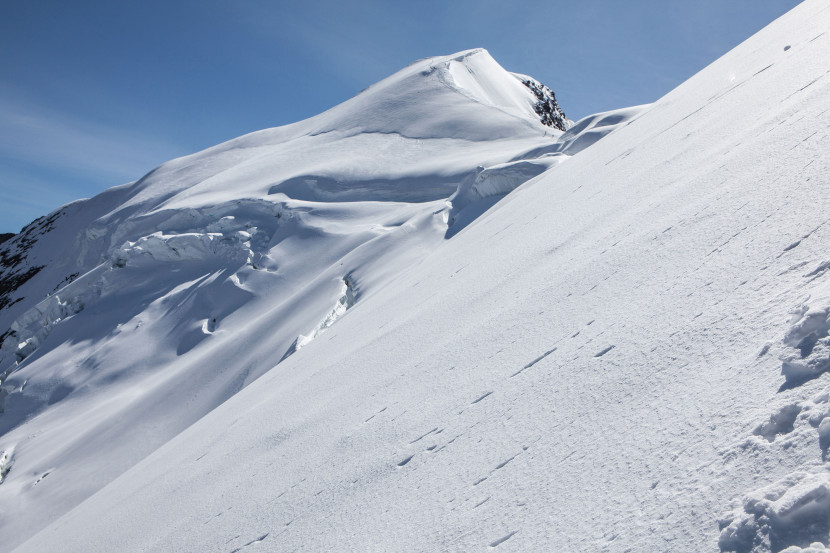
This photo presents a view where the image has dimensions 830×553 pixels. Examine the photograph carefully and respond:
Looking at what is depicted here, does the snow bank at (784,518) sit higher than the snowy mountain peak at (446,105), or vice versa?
the snowy mountain peak at (446,105)

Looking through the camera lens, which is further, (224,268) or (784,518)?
(224,268)

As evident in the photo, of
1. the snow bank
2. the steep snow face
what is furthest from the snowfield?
the steep snow face

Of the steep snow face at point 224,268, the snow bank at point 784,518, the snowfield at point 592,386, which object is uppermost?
the steep snow face at point 224,268

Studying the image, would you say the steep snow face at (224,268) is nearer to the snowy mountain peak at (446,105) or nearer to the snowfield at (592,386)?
the snowy mountain peak at (446,105)

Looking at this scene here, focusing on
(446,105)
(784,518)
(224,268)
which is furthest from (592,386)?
(446,105)

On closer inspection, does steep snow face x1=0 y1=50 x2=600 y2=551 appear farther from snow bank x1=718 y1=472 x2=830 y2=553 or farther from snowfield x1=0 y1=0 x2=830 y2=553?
snow bank x1=718 y1=472 x2=830 y2=553

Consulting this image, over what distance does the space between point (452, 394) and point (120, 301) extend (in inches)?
638

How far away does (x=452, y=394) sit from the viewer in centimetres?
265

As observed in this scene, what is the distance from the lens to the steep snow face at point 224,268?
1051 centimetres

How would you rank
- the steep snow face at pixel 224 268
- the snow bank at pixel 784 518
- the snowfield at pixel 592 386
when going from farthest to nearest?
the steep snow face at pixel 224 268 < the snowfield at pixel 592 386 < the snow bank at pixel 784 518

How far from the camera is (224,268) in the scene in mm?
15211

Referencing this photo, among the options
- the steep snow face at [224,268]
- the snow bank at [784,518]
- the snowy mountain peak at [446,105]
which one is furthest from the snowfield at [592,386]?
the snowy mountain peak at [446,105]

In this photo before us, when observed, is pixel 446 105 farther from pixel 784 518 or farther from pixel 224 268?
pixel 784 518

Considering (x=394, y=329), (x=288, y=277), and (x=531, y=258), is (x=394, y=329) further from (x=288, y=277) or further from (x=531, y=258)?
(x=288, y=277)
